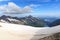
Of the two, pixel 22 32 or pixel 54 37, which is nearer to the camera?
pixel 54 37

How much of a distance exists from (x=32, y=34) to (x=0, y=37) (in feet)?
1.75

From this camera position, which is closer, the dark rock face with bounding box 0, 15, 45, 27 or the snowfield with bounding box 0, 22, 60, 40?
the snowfield with bounding box 0, 22, 60, 40

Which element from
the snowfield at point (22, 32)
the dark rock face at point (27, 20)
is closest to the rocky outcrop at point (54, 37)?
the snowfield at point (22, 32)

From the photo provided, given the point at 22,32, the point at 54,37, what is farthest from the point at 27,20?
the point at 54,37

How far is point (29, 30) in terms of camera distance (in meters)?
2.31

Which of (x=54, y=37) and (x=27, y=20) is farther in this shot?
(x=27, y=20)

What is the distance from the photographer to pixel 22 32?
2293 mm

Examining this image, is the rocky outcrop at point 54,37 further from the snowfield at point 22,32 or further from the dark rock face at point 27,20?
the dark rock face at point 27,20

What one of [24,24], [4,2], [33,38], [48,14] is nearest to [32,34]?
[33,38]

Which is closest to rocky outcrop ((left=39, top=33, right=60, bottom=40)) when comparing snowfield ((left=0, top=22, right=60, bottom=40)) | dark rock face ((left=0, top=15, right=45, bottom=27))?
snowfield ((left=0, top=22, right=60, bottom=40))

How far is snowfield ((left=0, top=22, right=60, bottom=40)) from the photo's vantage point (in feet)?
7.31

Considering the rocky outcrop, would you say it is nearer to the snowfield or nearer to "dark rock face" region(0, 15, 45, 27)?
the snowfield

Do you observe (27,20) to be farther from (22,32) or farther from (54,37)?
(54,37)

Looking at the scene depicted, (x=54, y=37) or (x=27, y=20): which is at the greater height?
(x=27, y=20)
